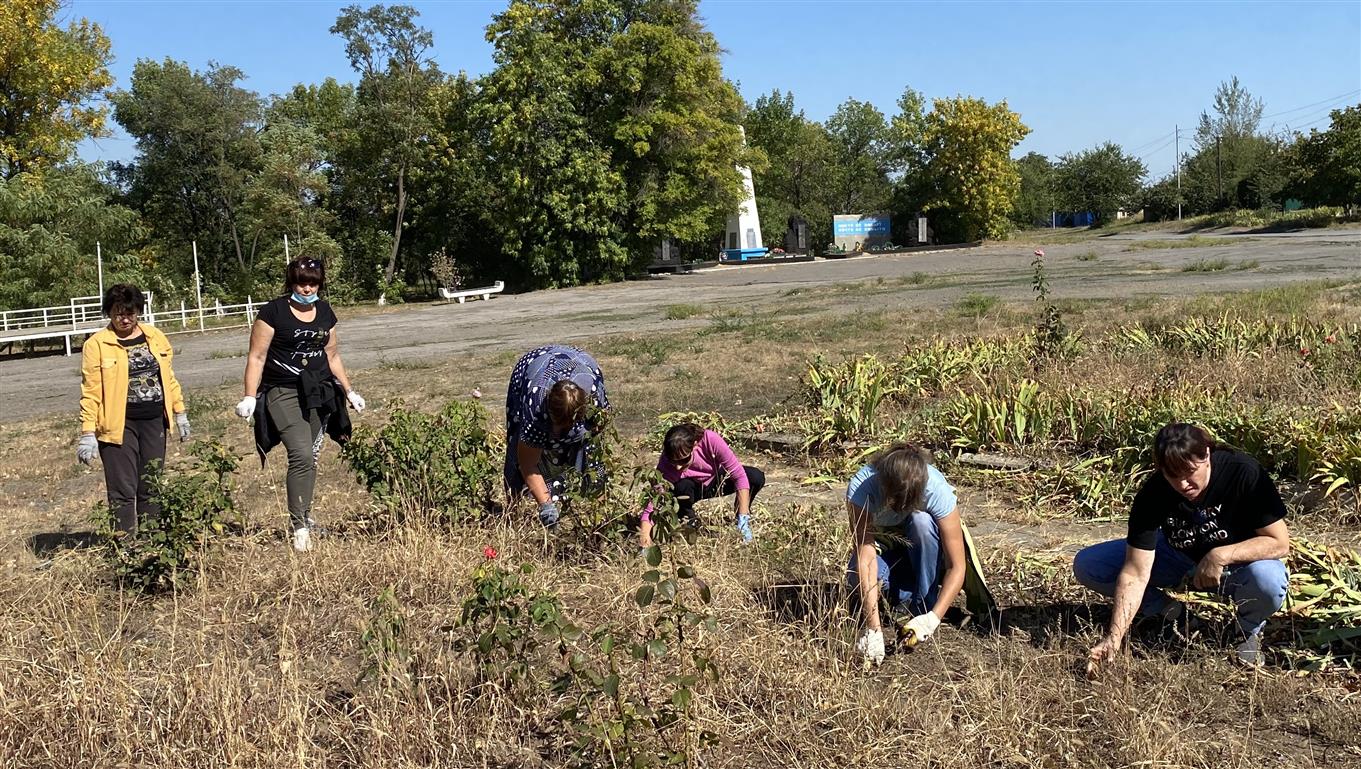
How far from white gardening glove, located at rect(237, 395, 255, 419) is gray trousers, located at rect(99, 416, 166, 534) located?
644mm

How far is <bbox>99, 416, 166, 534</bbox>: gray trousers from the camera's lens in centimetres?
567

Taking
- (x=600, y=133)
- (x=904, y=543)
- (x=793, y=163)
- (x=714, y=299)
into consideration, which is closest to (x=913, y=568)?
(x=904, y=543)

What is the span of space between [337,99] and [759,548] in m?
59.0

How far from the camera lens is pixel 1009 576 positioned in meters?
4.57

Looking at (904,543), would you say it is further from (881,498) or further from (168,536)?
(168,536)

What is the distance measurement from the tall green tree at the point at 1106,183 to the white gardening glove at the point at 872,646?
69905 mm

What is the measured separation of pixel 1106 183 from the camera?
2692 inches

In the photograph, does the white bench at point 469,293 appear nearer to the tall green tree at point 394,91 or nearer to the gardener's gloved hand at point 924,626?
the tall green tree at point 394,91

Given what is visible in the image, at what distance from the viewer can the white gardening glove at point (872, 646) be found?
145 inches

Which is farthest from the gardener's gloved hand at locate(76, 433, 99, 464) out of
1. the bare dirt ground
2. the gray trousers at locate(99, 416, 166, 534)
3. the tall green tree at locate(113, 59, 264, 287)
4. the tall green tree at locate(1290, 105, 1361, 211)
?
the tall green tree at locate(1290, 105, 1361, 211)

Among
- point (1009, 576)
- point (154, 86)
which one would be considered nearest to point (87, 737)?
point (1009, 576)

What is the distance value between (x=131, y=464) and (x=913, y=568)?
4.15m

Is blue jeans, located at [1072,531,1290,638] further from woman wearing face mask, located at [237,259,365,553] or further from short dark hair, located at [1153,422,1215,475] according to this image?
woman wearing face mask, located at [237,259,365,553]

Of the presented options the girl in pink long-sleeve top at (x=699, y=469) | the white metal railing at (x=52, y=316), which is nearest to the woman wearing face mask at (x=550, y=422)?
the girl in pink long-sleeve top at (x=699, y=469)
